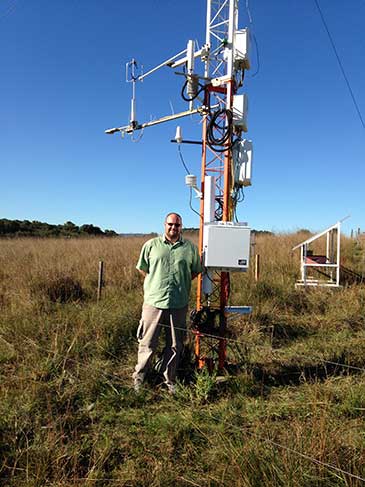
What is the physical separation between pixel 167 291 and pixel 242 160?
6.55ft

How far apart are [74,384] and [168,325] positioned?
3.69 feet

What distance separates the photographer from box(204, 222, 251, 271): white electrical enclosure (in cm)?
383

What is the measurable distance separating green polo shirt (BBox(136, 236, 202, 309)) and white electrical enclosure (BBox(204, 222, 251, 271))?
0.23m

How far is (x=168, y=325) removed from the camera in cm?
373

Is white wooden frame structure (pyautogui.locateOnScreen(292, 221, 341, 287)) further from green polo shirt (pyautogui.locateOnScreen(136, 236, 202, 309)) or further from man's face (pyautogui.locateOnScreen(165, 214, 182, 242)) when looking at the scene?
man's face (pyautogui.locateOnScreen(165, 214, 182, 242))

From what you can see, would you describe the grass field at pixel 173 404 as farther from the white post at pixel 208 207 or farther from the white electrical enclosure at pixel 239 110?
the white electrical enclosure at pixel 239 110

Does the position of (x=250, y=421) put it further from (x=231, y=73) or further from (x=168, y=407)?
(x=231, y=73)

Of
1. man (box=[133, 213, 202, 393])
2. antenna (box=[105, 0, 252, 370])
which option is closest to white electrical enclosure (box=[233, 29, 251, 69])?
antenna (box=[105, 0, 252, 370])

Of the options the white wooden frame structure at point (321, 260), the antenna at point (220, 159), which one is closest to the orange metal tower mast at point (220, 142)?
the antenna at point (220, 159)

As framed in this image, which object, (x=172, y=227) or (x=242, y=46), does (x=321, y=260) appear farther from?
(x=172, y=227)

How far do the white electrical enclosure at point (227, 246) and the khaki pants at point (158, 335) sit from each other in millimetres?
652

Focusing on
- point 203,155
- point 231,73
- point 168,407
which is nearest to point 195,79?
point 231,73


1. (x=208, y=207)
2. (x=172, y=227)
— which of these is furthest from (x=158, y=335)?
(x=208, y=207)

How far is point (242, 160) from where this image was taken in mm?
4410
